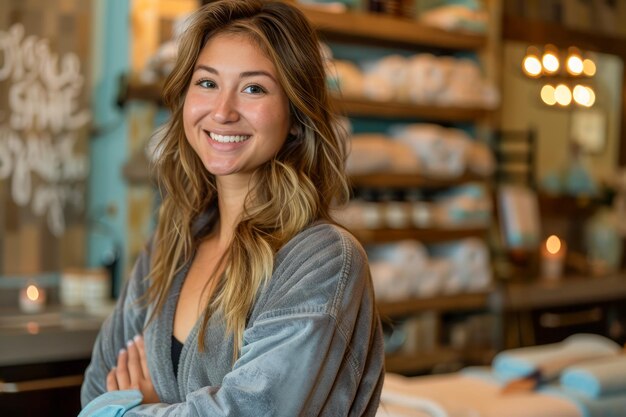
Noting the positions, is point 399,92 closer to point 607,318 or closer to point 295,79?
point 607,318

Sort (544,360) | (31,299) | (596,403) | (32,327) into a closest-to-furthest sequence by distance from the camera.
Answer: (596,403)
(544,360)
(32,327)
(31,299)

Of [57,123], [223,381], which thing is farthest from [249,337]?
[57,123]

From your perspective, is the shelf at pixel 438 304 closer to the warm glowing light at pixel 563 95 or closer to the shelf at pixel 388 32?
the warm glowing light at pixel 563 95

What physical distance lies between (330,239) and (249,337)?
0.21m

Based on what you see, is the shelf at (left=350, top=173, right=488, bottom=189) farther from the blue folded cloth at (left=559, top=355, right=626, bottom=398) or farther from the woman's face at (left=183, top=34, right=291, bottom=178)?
the woman's face at (left=183, top=34, right=291, bottom=178)

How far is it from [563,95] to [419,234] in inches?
43.0

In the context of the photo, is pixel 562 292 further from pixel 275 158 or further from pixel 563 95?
pixel 275 158

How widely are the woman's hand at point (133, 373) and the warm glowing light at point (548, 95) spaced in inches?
133

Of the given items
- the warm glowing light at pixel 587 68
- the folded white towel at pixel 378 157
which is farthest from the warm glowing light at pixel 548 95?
the folded white towel at pixel 378 157

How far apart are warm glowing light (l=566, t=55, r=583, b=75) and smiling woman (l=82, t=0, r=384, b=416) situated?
2961mm

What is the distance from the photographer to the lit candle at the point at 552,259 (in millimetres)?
4883

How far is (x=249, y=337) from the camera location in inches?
55.1

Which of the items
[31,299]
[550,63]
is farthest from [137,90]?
[550,63]

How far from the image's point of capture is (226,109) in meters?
1.51
